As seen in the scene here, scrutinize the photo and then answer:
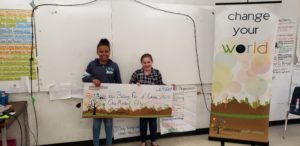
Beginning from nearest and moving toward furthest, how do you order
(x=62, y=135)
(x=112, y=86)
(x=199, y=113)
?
(x=112, y=86) → (x=62, y=135) → (x=199, y=113)

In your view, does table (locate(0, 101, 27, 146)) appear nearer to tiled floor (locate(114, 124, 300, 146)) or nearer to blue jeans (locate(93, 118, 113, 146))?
blue jeans (locate(93, 118, 113, 146))

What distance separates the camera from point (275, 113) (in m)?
4.03

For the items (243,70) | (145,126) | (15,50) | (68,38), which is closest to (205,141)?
(145,126)

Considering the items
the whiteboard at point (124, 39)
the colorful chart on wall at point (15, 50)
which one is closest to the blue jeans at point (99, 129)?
the whiteboard at point (124, 39)

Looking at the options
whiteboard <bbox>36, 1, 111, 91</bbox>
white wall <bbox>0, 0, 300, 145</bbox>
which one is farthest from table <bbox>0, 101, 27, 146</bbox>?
whiteboard <bbox>36, 1, 111, 91</bbox>

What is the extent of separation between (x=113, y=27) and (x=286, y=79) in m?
2.91

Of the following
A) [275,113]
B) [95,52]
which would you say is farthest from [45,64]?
[275,113]

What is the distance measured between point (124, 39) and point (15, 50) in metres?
1.28

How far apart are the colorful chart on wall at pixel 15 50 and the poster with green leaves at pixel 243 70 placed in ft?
7.16

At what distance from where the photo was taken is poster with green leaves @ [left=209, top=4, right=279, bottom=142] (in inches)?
102

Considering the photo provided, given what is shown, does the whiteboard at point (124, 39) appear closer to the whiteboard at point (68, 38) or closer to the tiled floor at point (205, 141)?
the whiteboard at point (68, 38)

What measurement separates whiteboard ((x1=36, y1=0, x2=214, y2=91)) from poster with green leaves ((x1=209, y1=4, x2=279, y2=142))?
71 cm

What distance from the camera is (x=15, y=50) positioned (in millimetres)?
2791

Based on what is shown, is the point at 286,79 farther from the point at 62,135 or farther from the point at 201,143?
the point at 62,135
